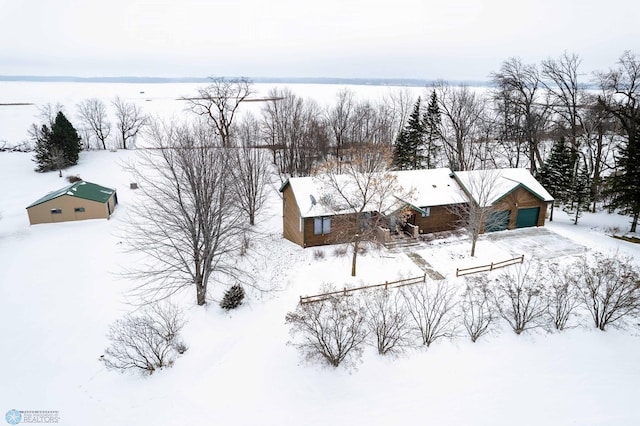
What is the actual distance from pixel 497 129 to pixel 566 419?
118 ft

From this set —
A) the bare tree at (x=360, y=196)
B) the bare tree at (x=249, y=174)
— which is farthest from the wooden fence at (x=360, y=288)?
the bare tree at (x=249, y=174)

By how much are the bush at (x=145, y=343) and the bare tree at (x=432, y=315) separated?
10.1 meters

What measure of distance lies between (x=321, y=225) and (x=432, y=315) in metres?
9.59

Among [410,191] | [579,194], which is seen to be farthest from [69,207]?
[579,194]

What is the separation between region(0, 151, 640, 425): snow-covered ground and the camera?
488 inches

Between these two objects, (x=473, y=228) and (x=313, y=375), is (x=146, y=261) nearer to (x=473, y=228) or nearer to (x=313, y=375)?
(x=313, y=375)

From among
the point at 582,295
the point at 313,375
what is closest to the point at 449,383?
the point at 313,375

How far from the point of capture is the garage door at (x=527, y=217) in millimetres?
26016

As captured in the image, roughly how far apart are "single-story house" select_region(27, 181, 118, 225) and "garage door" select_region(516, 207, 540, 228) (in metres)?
32.7

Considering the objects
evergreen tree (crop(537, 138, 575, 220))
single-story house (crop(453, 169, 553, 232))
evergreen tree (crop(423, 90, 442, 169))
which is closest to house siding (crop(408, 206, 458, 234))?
single-story house (crop(453, 169, 553, 232))

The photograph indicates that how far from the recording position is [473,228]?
71.7 feet

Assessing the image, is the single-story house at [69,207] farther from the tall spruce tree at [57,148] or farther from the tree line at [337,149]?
the tall spruce tree at [57,148]

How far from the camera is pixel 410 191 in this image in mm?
21688

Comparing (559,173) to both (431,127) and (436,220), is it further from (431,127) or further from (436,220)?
(431,127)
